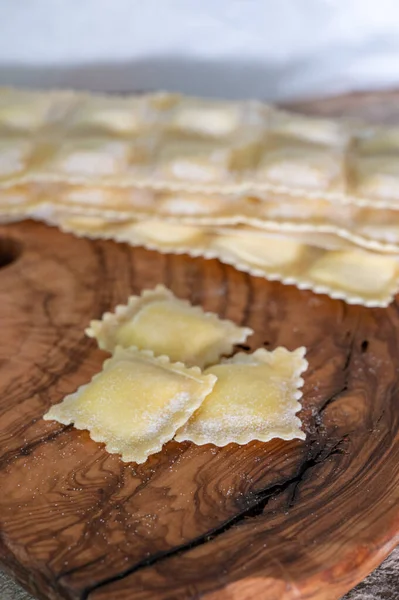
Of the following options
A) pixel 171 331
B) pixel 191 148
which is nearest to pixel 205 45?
pixel 191 148

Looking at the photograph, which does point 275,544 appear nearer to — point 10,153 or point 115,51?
point 10,153

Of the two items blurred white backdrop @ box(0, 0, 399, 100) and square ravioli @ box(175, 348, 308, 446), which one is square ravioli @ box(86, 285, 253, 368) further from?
blurred white backdrop @ box(0, 0, 399, 100)

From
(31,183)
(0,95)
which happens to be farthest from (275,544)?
(0,95)

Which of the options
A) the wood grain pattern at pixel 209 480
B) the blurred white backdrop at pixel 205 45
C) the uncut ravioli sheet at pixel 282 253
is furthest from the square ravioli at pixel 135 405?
the blurred white backdrop at pixel 205 45

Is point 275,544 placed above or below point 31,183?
below

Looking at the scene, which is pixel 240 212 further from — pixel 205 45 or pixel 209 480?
pixel 205 45

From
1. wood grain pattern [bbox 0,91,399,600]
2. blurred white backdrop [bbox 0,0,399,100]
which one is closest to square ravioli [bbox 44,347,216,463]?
wood grain pattern [bbox 0,91,399,600]

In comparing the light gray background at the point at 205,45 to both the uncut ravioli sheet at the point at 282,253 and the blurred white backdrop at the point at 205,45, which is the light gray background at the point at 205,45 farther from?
the uncut ravioli sheet at the point at 282,253
